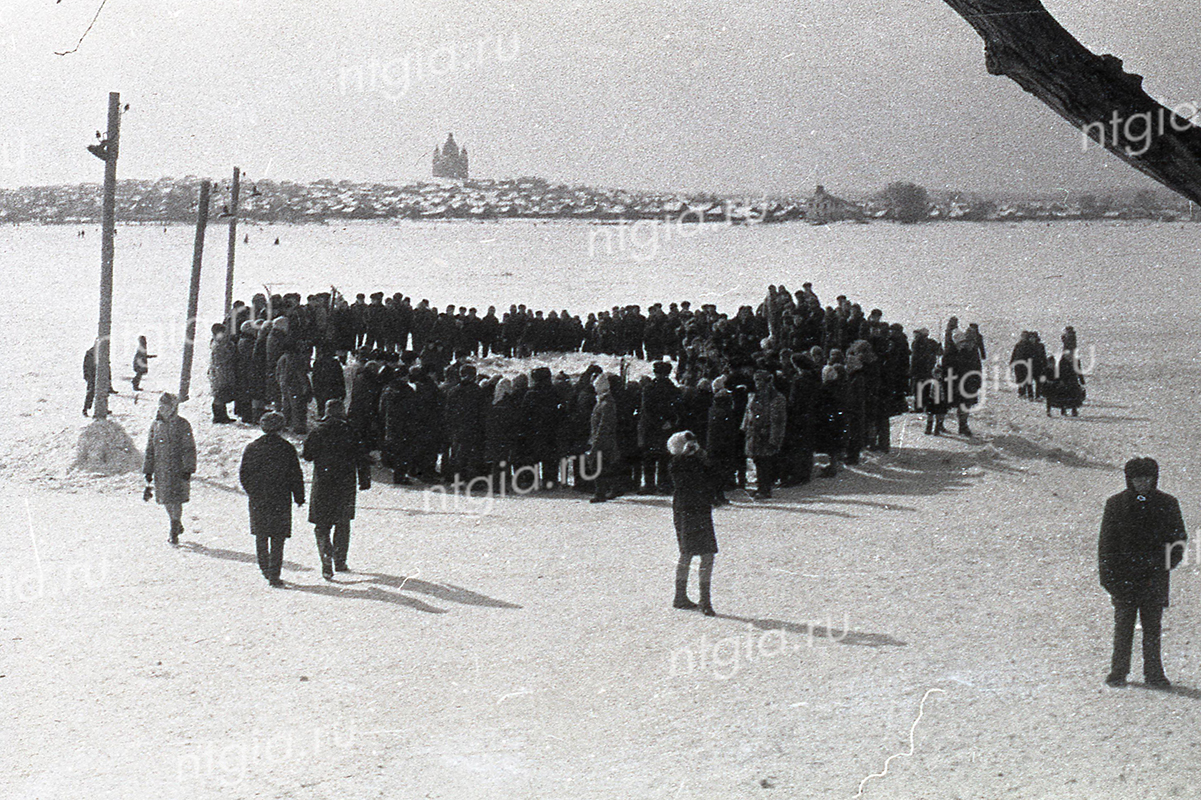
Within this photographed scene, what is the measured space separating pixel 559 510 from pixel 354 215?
133955 mm

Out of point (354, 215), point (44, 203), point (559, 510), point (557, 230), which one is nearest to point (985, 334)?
point (559, 510)

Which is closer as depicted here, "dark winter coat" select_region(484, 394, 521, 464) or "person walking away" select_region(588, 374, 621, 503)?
"person walking away" select_region(588, 374, 621, 503)

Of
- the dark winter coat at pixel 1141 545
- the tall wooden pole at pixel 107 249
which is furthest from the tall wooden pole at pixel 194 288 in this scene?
the dark winter coat at pixel 1141 545

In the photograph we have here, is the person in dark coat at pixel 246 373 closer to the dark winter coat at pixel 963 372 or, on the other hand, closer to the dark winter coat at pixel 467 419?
the dark winter coat at pixel 467 419

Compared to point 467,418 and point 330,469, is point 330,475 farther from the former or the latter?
point 467,418

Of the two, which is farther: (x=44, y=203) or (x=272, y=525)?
(x=44, y=203)

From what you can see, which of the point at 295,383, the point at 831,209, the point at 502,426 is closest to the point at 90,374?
the point at 295,383

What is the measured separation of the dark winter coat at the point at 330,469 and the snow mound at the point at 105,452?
6229 millimetres

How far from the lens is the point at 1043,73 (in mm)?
3162

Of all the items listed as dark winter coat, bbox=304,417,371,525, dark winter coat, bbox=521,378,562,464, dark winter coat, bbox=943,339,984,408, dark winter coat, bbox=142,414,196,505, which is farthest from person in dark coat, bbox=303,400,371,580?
dark winter coat, bbox=943,339,984,408

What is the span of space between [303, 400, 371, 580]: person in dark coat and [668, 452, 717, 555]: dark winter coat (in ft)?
9.34

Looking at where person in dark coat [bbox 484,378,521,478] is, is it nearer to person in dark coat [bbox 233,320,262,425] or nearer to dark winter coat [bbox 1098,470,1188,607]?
person in dark coat [bbox 233,320,262,425]

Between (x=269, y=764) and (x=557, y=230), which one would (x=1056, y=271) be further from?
(x=269, y=764)

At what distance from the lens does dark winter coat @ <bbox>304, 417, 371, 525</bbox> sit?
984 cm
